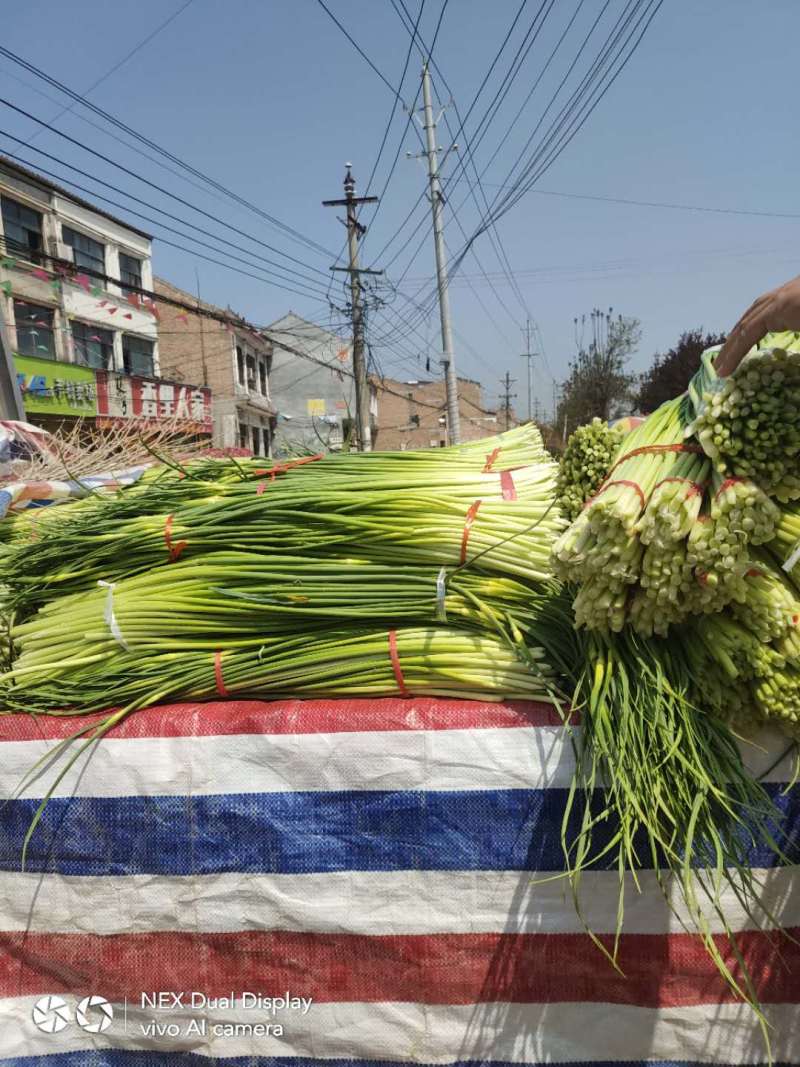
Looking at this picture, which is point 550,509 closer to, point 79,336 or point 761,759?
point 761,759

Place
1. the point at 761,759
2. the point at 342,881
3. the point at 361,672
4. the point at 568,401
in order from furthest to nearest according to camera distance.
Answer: the point at 568,401, the point at 361,672, the point at 342,881, the point at 761,759

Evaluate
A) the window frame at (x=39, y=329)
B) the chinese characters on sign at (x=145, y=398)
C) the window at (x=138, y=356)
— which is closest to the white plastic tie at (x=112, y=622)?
the chinese characters on sign at (x=145, y=398)

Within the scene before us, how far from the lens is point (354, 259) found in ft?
65.7

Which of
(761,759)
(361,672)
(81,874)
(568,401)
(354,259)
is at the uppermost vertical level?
(354,259)

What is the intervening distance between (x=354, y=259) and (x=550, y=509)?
20264 mm

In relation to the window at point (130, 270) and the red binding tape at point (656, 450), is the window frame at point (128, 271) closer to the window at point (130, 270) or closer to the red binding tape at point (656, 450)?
the window at point (130, 270)

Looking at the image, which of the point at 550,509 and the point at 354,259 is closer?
the point at 550,509

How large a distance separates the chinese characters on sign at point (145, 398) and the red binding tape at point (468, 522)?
19.4 metres

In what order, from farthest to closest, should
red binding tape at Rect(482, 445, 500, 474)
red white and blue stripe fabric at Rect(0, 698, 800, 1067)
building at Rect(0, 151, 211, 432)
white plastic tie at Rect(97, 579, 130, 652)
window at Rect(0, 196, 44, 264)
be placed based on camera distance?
building at Rect(0, 151, 211, 432), window at Rect(0, 196, 44, 264), red binding tape at Rect(482, 445, 500, 474), white plastic tie at Rect(97, 579, 130, 652), red white and blue stripe fabric at Rect(0, 698, 800, 1067)

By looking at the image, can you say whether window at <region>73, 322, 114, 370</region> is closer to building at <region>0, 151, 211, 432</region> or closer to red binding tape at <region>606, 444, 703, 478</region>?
building at <region>0, 151, 211, 432</region>

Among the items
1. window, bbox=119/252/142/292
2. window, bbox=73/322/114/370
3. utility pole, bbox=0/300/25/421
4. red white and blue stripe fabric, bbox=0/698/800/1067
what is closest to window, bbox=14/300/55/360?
window, bbox=73/322/114/370

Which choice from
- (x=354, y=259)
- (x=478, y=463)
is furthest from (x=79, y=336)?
(x=478, y=463)

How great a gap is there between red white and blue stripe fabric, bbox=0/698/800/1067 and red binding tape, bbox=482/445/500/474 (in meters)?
0.72

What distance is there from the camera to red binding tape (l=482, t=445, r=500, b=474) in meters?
1.90
